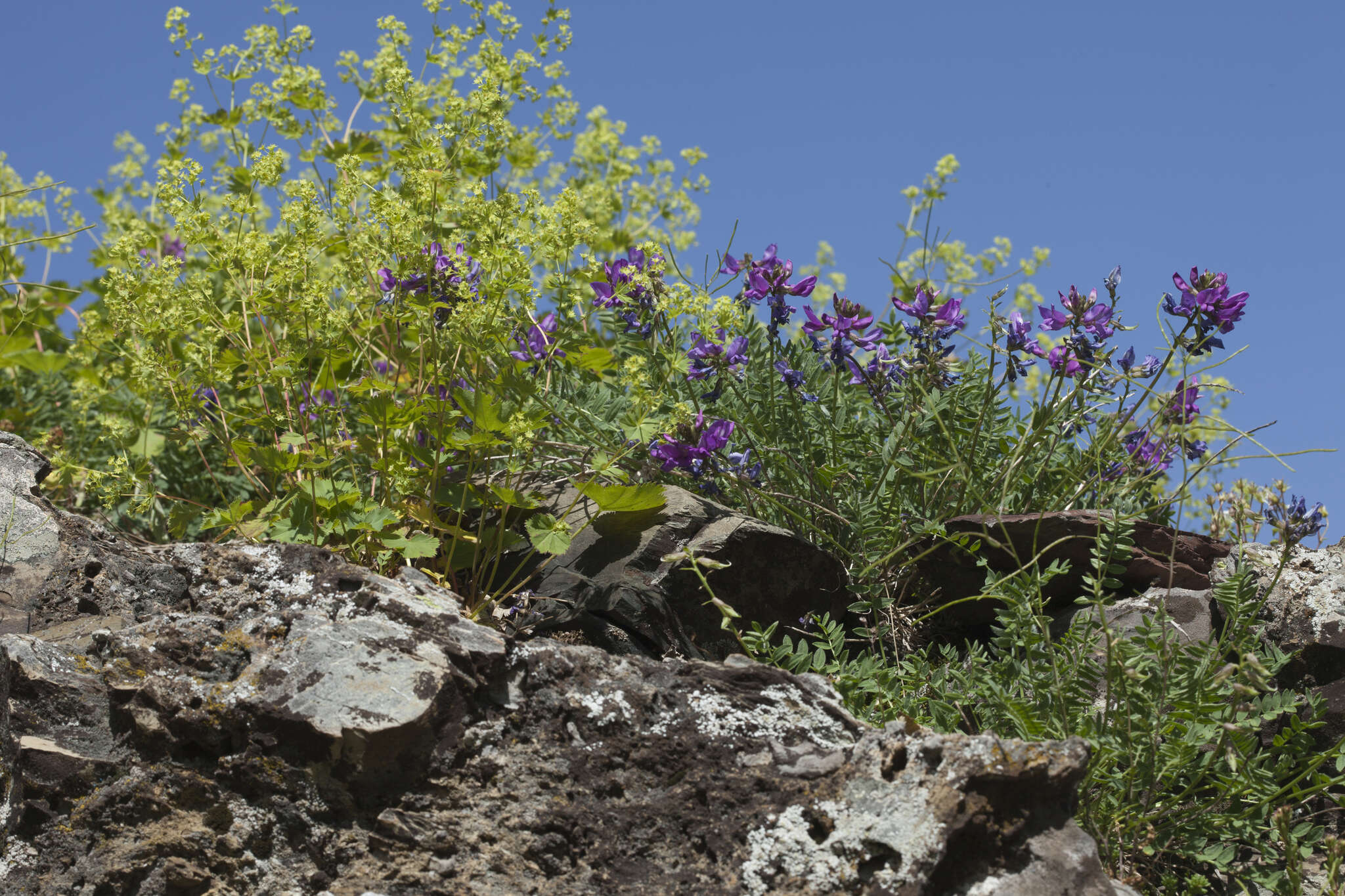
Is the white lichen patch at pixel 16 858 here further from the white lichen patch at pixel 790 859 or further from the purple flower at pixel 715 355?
the purple flower at pixel 715 355

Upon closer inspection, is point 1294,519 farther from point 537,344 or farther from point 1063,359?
point 537,344

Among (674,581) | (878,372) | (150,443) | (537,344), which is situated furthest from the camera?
(150,443)

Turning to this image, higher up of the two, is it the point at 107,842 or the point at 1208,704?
the point at 1208,704

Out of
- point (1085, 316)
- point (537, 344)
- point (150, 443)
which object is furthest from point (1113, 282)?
point (150, 443)

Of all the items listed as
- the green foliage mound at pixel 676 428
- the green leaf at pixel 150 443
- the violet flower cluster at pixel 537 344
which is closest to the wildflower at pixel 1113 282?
the green foliage mound at pixel 676 428

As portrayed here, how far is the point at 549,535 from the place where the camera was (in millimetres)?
3113

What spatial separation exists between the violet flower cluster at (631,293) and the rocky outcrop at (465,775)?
5.61 feet

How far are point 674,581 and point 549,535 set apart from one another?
417mm

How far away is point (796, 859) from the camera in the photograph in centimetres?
200

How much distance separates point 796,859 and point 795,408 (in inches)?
81.9

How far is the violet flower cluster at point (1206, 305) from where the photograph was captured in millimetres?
3373

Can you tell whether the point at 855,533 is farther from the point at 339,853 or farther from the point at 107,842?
the point at 107,842

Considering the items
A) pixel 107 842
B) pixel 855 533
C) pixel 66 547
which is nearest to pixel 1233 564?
pixel 855 533

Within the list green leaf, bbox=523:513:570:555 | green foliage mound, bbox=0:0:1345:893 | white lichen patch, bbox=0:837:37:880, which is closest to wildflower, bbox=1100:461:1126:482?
green foliage mound, bbox=0:0:1345:893
